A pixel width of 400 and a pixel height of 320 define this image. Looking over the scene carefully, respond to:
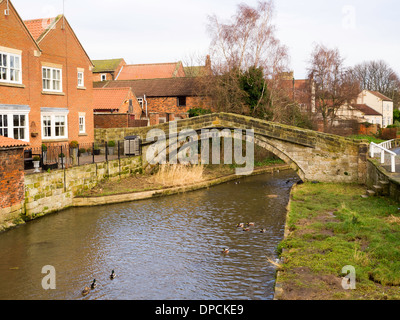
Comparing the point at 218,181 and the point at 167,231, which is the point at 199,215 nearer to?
the point at 167,231

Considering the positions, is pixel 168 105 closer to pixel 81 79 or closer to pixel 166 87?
pixel 166 87

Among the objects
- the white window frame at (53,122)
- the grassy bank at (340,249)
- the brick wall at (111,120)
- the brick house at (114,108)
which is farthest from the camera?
the brick house at (114,108)

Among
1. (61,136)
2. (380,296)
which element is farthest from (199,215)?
(61,136)

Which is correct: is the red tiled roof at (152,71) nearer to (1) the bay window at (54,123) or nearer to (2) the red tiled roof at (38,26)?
(2) the red tiled roof at (38,26)

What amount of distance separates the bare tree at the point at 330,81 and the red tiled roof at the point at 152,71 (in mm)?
12665

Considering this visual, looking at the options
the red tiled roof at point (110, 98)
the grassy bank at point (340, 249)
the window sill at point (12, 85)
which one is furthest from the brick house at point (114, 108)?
the grassy bank at point (340, 249)

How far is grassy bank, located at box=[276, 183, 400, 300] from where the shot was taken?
22.5 feet

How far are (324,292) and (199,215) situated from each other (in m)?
7.74

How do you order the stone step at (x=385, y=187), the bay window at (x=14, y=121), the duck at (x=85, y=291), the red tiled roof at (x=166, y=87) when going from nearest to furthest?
the duck at (x=85, y=291) < the stone step at (x=385, y=187) < the bay window at (x=14, y=121) < the red tiled roof at (x=166, y=87)

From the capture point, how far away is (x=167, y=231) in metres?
Answer: 12.2

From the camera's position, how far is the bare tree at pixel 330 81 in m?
36.1

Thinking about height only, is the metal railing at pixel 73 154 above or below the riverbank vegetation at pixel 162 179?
above

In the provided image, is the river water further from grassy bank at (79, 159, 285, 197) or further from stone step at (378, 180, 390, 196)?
stone step at (378, 180, 390, 196)

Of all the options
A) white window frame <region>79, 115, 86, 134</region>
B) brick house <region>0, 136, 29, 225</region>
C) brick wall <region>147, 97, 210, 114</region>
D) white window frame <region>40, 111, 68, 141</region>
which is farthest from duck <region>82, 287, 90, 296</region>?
brick wall <region>147, 97, 210, 114</region>
